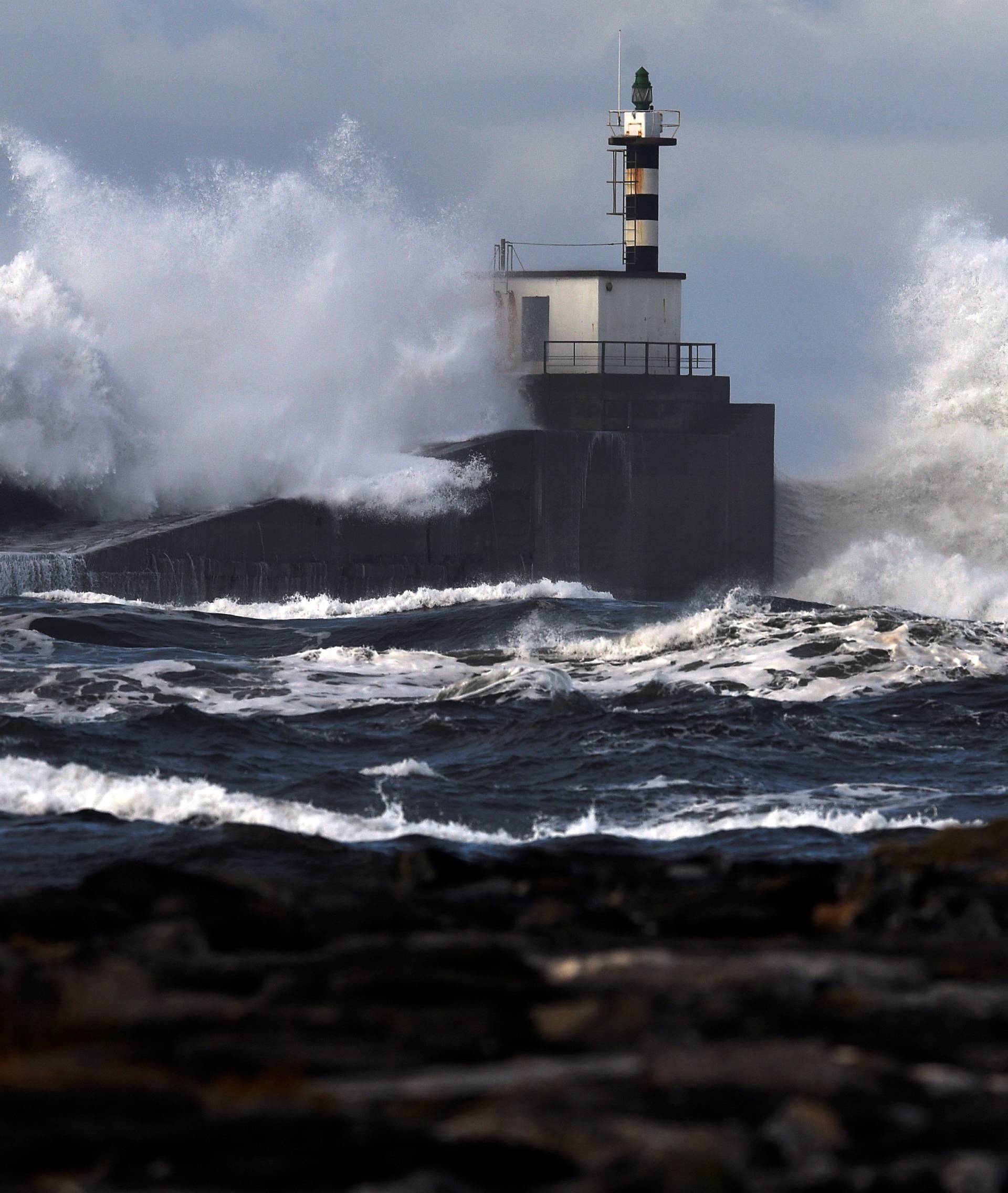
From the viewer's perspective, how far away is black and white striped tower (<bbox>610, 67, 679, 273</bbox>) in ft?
104

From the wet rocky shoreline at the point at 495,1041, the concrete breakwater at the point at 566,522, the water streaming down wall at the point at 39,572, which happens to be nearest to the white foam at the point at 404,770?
the wet rocky shoreline at the point at 495,1041

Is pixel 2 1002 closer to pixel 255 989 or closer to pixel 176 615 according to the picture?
pixel 255 989

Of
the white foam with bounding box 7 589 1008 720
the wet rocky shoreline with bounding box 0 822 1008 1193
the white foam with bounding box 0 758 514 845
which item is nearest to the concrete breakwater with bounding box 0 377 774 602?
the white foam with bounding box 7 589 1008 720

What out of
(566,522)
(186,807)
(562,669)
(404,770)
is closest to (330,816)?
(186,807)

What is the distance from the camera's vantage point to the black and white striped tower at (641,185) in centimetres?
3173

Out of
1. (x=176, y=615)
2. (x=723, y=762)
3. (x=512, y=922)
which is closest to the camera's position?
(x=512, y=922)

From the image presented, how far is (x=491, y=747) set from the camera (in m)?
12.3

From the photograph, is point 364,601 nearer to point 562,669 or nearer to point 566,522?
point 566,522

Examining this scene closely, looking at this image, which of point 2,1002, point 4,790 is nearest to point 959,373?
point 4,790

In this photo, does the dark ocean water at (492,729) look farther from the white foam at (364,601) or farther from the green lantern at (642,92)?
the green lantern at (642,92)

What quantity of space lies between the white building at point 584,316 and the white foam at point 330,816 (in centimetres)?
2113

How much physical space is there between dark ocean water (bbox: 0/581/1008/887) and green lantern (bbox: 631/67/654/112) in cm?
1461

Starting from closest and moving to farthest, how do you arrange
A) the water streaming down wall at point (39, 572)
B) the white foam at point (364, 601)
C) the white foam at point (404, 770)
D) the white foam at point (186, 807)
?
the white foam at point (186, 807), the white foam at point (404, 770), the water streaming down wall at point (39, 572), the white foam at point (364, 601)

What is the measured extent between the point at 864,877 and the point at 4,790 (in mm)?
6264
